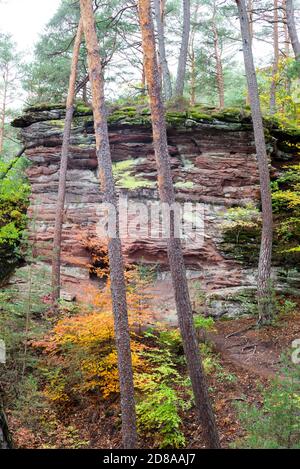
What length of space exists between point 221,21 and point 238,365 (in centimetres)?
2068

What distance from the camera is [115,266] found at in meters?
7.31

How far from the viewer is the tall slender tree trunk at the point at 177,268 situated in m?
6.66

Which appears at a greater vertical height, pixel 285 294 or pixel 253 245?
pixel 253 245

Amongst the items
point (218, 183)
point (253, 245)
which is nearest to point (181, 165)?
point (218, 183)

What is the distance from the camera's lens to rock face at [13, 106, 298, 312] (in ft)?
46.8

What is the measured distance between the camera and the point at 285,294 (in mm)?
12930

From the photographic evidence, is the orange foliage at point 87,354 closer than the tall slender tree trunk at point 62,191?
Yes

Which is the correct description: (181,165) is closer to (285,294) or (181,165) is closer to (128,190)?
(128,190)

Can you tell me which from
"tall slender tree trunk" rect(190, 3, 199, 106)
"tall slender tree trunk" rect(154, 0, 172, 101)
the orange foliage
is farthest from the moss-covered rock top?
the orange foliage

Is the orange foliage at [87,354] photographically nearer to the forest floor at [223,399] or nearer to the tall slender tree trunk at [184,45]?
the forest floor at [223,399]

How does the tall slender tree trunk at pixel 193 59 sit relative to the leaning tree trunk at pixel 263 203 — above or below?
above

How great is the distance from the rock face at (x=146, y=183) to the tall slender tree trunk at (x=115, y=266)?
6.81 m

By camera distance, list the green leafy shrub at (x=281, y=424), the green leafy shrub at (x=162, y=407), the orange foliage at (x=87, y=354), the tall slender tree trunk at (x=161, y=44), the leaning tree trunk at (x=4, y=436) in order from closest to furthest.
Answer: the leaning tree trunk at (x=4, y=436) → the green leafy shrub at (x=281, y=424) → the green leafy shrub at (x=162, y=407) → the orange foliage at (x=87, y=354) → the tall slender tree trunk at (x=161, y=44)

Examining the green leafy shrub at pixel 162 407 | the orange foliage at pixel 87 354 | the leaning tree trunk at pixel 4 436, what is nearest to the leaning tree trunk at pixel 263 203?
the green leafy shrub at pixel 162 407
